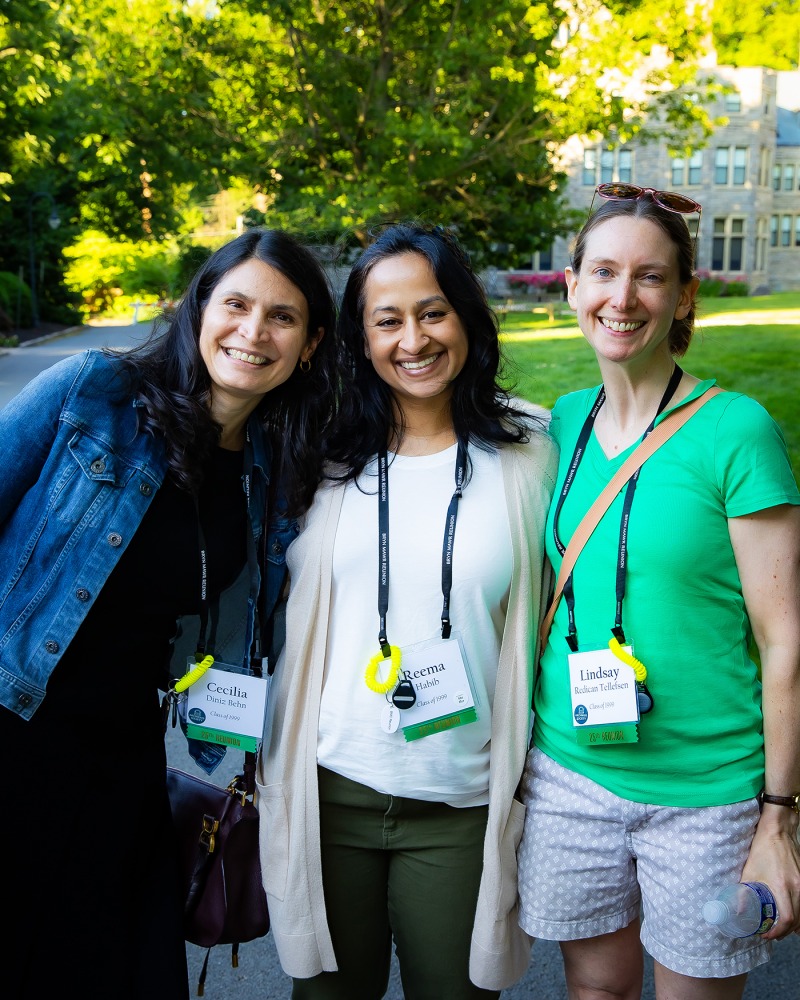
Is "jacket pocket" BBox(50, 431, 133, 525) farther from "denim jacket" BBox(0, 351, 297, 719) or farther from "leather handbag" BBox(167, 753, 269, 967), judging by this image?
"leather handbag" BBox(167, 753, 269, 967)

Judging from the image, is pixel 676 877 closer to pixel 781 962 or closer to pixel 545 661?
pixel 545 661

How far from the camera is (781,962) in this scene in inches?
128

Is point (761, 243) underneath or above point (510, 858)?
underneath

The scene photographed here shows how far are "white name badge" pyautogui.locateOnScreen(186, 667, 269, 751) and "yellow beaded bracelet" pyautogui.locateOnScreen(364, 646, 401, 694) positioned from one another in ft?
1.20

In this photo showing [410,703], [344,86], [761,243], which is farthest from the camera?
[761,243]

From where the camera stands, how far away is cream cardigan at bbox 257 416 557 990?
7.66 ft

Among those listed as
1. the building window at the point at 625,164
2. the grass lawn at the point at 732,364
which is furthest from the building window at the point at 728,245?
the grass lawn at the point at 732,364

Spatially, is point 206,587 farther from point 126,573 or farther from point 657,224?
point 657,224

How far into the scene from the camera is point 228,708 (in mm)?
2537

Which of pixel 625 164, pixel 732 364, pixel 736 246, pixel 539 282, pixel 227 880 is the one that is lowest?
pixel 539 282

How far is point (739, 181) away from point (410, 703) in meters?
61.4

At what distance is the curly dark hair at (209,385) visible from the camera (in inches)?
95.7

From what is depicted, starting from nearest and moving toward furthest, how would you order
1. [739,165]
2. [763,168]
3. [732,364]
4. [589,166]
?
[732,364]
[589,166]
[739,165]
[763,168]

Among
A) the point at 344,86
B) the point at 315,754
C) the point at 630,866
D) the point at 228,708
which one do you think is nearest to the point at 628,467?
the point at 630,866
